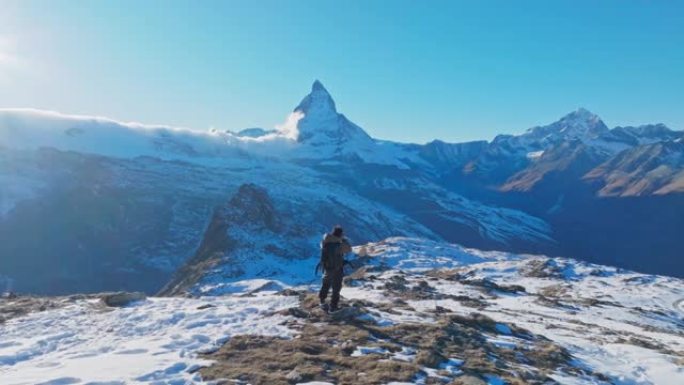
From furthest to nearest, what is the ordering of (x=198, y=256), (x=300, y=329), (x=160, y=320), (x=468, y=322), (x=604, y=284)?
1. (x=198, y=256)
2. (x=604, y=284)
3. (x=468, y=322)
4. (x=160, y=320)
5. (x=300, y=329)

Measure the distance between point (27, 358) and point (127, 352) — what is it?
3.31 meters

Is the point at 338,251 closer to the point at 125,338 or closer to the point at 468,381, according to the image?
the point at 125,338

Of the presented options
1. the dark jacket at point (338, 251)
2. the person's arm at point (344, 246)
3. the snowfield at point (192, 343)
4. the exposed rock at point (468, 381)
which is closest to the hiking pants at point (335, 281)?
the dark jacket at point (338, 251)

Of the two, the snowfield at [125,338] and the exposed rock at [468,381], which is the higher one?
the exposed rock at [468,381]

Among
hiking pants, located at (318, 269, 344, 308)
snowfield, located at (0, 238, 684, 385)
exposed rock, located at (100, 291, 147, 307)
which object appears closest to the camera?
snowfield, located at (0, 238, 684, 385)

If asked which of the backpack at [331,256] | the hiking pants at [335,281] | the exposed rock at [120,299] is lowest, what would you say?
the exposed rock at [120,299]

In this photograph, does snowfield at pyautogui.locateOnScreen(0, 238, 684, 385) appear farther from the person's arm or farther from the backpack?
the person's arm

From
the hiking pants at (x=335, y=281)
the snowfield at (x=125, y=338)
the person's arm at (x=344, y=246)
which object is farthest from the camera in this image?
the hiking pants at (x=335, y=281)

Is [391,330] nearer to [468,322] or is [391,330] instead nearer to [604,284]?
[468,322]

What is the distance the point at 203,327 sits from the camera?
2472 cm

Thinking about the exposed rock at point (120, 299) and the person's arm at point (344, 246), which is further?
the exposed rock at point (120, 299)

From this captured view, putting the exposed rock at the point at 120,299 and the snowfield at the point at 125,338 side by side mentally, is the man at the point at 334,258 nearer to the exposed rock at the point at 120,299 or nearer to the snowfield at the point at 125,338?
the snowfield at the point at 125,338

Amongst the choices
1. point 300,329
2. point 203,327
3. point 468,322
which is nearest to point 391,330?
point 300,329

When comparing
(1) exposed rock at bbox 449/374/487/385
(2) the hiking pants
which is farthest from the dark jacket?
(1) exposed rock at bbox 449/374/487/385
